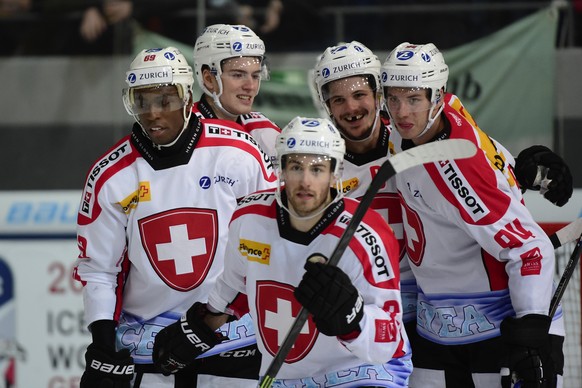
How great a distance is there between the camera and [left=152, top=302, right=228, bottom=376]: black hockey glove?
309 cm

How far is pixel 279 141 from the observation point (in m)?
2.79

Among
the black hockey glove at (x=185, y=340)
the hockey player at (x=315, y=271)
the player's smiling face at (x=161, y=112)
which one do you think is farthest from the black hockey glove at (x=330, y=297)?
the player's smiling face at (x=161, y=112)

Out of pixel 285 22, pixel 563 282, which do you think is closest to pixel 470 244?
pixel 563 282

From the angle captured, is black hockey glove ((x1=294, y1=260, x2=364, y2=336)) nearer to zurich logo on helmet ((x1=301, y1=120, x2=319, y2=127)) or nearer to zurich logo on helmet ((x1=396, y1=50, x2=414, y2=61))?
zurich logo on helmet ((x1=301, y1=120, x2=319, y2=127))

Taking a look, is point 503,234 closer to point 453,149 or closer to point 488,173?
point 488,173

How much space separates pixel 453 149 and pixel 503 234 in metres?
0.46

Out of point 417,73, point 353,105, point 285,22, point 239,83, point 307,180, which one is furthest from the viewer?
point 285,22

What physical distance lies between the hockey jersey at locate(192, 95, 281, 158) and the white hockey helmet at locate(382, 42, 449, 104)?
0.68 metres

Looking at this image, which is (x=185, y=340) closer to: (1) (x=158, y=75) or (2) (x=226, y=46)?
(1) (x=158, y=75)

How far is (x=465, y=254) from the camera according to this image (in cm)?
327

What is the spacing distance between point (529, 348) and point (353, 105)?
888 millimetres

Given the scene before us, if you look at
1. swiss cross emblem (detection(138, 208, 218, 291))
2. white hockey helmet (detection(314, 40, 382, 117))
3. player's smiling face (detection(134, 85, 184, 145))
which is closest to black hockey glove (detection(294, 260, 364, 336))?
swiss cross emblem (detection(138, 208, 218, 291))

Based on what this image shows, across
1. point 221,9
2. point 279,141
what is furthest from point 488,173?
point 221,9

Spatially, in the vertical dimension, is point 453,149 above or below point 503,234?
above
